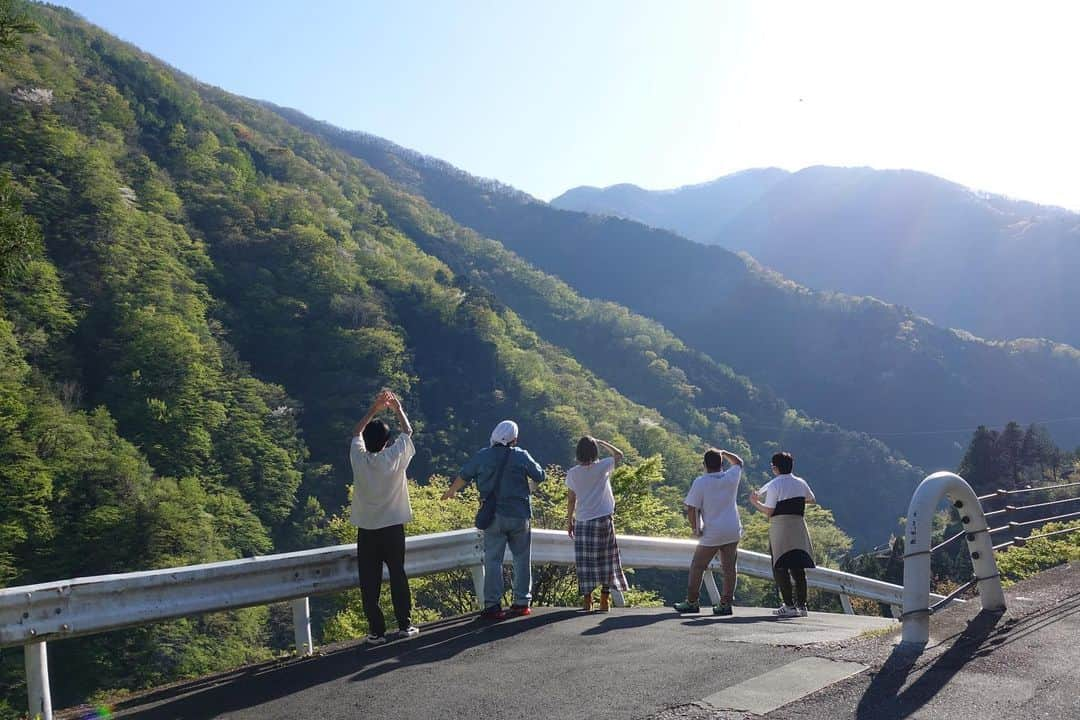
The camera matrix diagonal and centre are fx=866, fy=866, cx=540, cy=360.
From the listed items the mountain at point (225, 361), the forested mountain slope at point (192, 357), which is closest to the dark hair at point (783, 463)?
the mountain at point (225, 361)

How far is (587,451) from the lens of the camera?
314 inches

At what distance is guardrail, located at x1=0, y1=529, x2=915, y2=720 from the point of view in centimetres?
481

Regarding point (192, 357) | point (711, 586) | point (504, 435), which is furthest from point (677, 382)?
point (504, 435)

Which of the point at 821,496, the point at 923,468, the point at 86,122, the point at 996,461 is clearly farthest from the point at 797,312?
the point at 86,122

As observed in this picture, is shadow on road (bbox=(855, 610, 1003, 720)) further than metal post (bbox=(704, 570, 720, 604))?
No

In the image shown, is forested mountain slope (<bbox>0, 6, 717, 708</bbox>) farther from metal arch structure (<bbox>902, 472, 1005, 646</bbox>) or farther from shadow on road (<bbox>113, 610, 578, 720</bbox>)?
metal arch structure (<bbox>902, 472, 1005, 646</bbox>)

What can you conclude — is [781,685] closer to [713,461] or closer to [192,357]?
[713,461]

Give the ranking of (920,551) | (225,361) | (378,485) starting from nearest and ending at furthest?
(920,551), (378,485), (225,361)

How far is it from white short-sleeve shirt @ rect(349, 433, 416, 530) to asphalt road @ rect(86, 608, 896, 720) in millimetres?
944

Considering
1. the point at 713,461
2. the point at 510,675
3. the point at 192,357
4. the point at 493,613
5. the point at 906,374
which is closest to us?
the point at 510,675

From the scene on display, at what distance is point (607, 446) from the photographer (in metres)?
8.17

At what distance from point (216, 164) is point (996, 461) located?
103550mm

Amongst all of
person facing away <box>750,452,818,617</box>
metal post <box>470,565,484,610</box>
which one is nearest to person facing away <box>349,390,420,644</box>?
metal post <box>470,565,484,610</box>

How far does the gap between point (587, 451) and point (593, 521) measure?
0.70 meters
